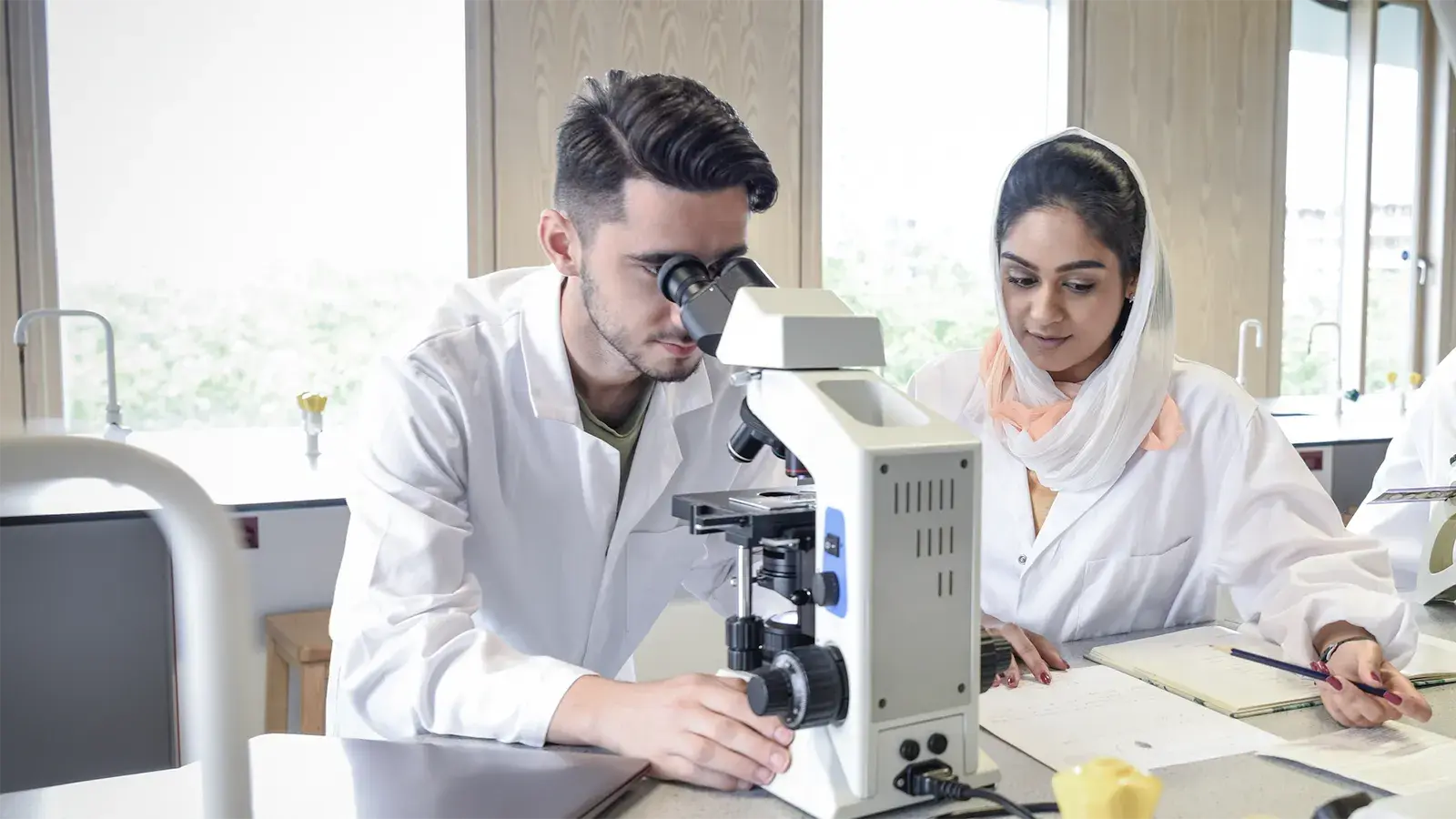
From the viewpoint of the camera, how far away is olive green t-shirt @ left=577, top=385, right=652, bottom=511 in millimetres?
1640

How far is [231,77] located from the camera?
136 inches

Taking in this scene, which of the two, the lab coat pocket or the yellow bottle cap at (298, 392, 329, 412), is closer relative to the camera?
the lab coat pocket

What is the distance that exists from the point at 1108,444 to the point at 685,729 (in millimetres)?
899

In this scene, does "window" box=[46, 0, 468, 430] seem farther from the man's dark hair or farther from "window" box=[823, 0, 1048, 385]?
the man's dark hair

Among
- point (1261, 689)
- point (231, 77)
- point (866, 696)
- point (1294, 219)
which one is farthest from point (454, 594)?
point (1294, 219)

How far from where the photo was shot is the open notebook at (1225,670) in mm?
1262

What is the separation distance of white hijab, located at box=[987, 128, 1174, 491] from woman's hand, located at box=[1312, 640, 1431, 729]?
0.46 m

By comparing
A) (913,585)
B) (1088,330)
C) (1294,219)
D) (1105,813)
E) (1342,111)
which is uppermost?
(1342,111)

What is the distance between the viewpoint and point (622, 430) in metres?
1.69

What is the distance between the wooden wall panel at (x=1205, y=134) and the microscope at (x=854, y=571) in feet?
14.1

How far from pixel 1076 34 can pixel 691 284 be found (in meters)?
4.16

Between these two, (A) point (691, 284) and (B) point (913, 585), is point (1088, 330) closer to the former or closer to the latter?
(A) point (691, 284)

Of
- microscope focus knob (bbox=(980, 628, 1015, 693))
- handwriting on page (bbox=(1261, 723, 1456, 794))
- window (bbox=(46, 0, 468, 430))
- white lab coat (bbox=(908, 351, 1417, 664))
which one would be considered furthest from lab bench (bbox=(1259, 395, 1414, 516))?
window (bbox=(46, 0, 468, 430))

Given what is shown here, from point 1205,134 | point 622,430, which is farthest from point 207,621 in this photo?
point 1205,134
